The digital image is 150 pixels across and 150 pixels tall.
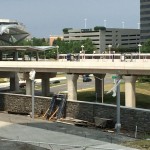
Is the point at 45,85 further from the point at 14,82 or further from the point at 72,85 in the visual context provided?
the point at 72,85

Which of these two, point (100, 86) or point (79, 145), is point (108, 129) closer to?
point (79, 145)

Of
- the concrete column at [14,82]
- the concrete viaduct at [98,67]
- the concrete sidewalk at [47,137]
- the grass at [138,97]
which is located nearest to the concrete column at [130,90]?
the concrete viaduct at [98,67]

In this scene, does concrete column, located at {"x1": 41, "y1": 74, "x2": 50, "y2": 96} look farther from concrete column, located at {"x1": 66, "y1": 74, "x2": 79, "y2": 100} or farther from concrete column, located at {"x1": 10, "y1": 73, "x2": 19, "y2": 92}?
concrete column, located at {"x1": 66, "y1": 74, "x2": 79, "y2": 100}

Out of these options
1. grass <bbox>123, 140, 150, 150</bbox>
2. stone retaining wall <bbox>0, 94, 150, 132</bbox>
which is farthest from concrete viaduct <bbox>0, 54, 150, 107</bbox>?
grass <bbox>123, 140, 150, 150</bbox>

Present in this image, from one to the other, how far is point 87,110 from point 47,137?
10707 mm

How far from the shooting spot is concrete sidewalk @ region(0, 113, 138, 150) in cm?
2370

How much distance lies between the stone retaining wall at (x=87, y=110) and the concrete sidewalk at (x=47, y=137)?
411 cm

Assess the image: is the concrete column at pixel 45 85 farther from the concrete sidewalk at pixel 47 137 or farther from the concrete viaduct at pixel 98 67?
the concrete sidewalk at pixel 47 137

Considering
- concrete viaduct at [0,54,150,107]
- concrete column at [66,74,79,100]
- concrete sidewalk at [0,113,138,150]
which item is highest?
concrete viaduct at [0,54,150,107]

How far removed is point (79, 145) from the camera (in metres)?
24.5

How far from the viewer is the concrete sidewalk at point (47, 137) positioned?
77.8ft

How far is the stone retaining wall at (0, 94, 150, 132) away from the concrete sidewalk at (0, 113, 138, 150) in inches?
162

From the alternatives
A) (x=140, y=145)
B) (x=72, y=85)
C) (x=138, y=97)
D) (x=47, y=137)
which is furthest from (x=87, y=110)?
(x=138, y=97)

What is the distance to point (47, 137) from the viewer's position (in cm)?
2778
